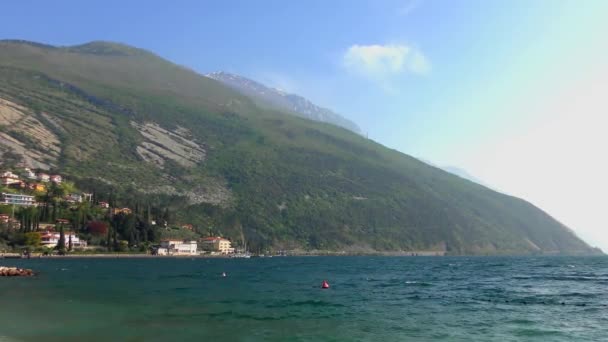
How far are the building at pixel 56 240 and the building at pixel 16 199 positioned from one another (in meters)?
26.8

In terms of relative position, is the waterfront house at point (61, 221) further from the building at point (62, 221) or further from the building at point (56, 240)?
the building at point (56, 240)

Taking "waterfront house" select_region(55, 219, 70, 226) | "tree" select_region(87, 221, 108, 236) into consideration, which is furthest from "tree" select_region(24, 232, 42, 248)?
"tree" select_region(87, 221, 108, 236)

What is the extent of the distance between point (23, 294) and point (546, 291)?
2271 inches

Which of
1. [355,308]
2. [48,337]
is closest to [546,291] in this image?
[355,308]

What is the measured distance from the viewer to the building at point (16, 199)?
598 ft

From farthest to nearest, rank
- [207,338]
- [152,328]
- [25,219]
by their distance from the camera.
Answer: [25,219] < [152,328] < [207,338]

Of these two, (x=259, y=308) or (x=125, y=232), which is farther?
(x=125, y=232)

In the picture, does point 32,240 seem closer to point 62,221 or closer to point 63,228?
point 63,228

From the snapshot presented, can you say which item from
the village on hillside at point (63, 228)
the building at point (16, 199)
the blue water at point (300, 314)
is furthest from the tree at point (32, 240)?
the blue water at point (300, 314)

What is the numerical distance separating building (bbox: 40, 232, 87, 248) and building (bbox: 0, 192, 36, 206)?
88.0 feet

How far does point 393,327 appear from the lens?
34531 millimetres

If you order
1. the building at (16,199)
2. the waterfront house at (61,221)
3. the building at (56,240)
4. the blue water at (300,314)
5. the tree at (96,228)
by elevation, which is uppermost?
the building at (16,199)

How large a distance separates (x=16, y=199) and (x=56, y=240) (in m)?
33.0

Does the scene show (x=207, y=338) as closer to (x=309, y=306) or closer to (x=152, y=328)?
(x=152, y=328)
